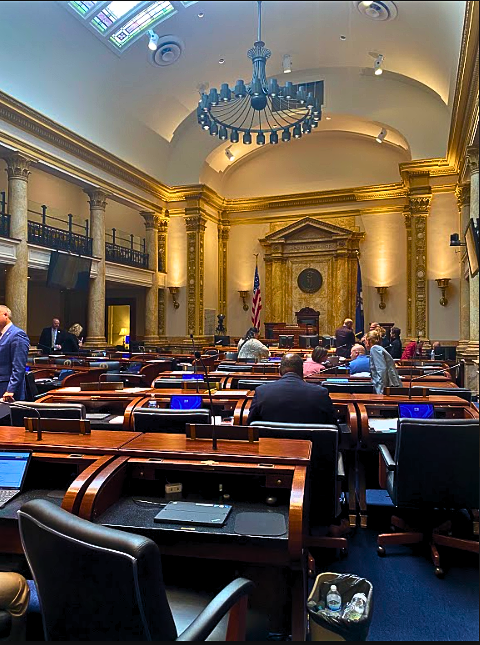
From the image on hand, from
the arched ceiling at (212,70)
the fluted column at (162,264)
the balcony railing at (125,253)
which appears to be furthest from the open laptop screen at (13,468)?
the fluted column at (162,264)

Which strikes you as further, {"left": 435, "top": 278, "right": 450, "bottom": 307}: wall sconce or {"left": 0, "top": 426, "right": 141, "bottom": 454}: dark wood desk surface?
{"left": 435, "top": 278, "right": 450, "bottom": 307}: wall sconce

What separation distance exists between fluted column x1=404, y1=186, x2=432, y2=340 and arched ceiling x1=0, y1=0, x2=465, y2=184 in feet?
3.98

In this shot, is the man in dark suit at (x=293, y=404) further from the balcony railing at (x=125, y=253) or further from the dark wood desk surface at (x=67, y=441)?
the balcony railing at (x=125, y=253)

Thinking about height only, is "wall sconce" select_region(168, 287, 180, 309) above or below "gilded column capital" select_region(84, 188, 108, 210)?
below

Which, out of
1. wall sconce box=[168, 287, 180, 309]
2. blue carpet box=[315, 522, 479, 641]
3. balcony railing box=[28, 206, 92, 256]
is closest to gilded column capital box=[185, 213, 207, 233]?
wall sconce box=[168, 287, 180, 309]

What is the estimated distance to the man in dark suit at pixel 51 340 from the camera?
8.48 m

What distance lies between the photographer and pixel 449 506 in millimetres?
2287

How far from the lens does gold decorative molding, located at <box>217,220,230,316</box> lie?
1505 cm

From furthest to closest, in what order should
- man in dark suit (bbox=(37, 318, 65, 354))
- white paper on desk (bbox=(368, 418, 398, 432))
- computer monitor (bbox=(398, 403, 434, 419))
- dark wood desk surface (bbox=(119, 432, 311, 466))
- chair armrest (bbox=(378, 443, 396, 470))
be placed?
man in dark suit (bbox=(37, 318, 65, 354)) → white paper on desk (bbox=(368, 418, 398, 432)) → computer monitor (bbox=(398, 403, 434, 419)) → chair armrest (bbox=(378, 443, 396, 470)) → dark wood desk surface (bbox=(119, 432, 311, 466))

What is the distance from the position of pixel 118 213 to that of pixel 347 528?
1414cm

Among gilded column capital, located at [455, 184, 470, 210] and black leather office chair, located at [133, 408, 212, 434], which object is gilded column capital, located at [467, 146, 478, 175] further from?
gilded column capital, located at [455, 184, 470, 210]

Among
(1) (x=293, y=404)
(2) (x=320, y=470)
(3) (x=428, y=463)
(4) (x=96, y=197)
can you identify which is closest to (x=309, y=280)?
(4) (x=96, y=197)

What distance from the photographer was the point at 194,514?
1.64 meters

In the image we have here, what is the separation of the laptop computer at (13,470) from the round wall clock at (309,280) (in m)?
12.9
